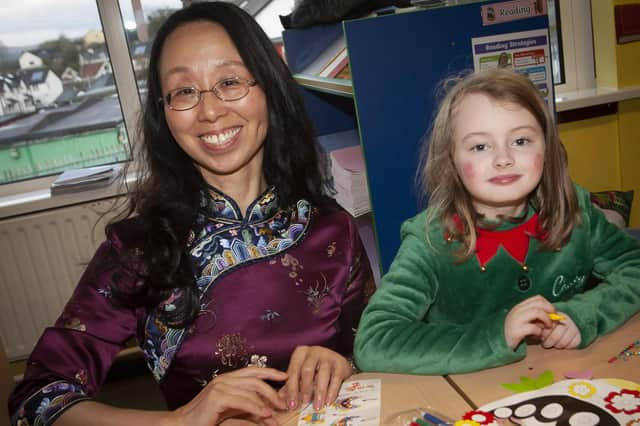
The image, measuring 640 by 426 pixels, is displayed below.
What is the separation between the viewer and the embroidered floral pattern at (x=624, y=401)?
80cm

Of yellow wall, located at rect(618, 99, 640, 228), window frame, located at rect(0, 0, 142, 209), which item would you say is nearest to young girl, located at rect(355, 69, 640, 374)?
yellow wall, located at rect(618, 99, 640, 228)

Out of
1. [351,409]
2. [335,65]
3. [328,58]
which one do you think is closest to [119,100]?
[328,58]

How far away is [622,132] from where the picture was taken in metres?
2.45

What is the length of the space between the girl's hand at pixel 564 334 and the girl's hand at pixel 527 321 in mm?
13

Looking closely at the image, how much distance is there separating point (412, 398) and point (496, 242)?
15.8 inches

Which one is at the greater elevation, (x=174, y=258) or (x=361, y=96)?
(x=361, y=96)

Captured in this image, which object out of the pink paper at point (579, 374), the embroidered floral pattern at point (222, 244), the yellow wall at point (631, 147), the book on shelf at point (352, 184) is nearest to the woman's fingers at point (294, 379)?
the embroidered floral pattern at point (222, 244)

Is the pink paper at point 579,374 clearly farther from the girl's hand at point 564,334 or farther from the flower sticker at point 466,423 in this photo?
the flower sticker at point 466,423

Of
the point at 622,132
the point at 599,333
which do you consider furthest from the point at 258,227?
the point at 622,132

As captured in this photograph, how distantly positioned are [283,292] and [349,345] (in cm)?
21

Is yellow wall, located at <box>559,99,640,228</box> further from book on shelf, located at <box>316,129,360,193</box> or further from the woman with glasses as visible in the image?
the woman with glasses

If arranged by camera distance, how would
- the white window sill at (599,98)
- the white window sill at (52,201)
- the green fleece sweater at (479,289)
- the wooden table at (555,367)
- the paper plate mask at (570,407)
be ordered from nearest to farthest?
1. the paper plate mask at (570,407)
2. the wooden table at (555,367)
3. the green fleece sweater at (479,289)
4. the white window sill at (599,98)
5. the white window sill at (52,201)

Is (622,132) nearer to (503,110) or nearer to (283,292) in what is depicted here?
(503,110)

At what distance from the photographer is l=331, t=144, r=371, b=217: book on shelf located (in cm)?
182
